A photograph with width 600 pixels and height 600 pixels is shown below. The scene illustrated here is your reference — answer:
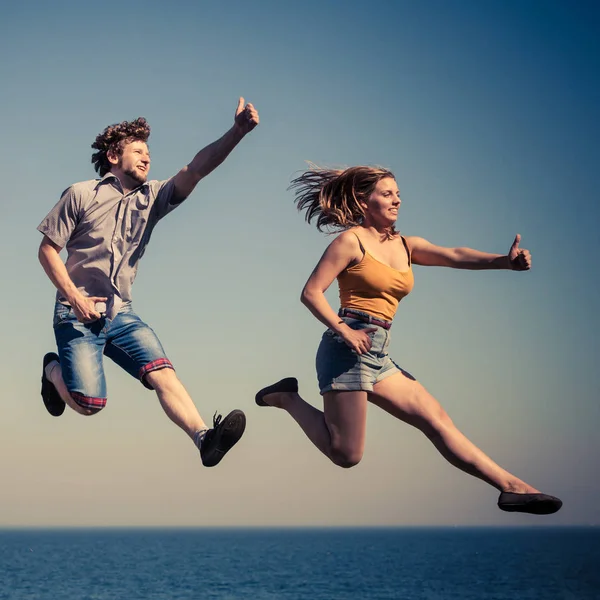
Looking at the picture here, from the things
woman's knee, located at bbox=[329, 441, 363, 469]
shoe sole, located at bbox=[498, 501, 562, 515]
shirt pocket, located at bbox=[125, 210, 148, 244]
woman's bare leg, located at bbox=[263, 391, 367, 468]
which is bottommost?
shoe sole, located at bbox=[498, 501, 562, 515]

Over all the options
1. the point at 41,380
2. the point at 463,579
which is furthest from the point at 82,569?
the point at 41,380

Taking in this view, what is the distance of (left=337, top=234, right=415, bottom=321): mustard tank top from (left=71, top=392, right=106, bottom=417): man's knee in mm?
2077

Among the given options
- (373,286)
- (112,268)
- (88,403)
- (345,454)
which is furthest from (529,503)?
(112,268)

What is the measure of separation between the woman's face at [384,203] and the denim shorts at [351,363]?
0.86 metres

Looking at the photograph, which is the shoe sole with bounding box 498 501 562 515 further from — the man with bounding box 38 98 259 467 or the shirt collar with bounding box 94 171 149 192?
the shirt collar with bounding box 94 171 149 192

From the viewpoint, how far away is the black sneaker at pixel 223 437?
7352 mm

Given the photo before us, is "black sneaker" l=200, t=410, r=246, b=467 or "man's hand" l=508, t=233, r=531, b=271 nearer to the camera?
"black sneaker" l=200, t=410, r=246, b=467

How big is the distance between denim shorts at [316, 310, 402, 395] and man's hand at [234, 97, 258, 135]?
164 cm

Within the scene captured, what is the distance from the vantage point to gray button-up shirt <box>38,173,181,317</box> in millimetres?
8047

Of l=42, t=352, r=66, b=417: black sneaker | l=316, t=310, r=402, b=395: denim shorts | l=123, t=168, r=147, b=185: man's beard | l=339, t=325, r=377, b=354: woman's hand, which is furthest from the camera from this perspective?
l=42, t=352, r=66, b=417: black sneaker

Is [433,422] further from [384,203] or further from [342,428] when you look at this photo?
[384,203]

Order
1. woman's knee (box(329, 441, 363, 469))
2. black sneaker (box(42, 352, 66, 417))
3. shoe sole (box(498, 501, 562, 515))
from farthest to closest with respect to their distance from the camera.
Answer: black sneaker (box(42, 352, 66, 417)) < woman's knee (box(329, 441, 363, 469)) < shoe sole (box(498, 501, 562, 515))

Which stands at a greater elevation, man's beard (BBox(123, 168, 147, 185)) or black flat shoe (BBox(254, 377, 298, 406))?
man's beard (BBox(123, 168, 147, 185))

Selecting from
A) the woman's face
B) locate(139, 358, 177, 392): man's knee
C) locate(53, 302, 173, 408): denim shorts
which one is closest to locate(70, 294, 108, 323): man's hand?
locate(53, 302, 173, 408): denim shorts
